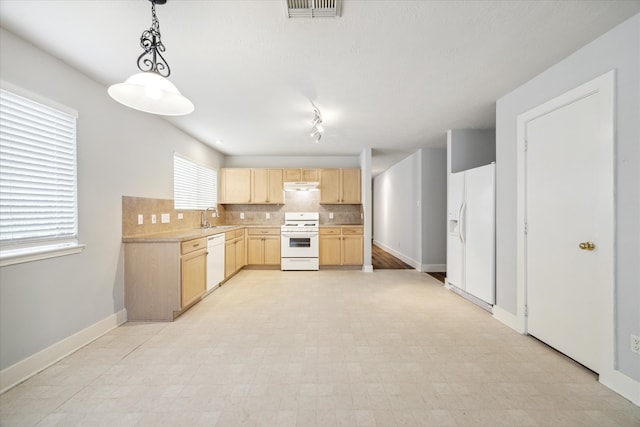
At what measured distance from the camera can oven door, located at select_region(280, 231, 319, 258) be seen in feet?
17.5

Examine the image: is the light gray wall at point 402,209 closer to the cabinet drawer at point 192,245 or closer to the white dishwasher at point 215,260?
the white dishwasher at point 215,260

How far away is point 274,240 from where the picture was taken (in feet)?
17.9

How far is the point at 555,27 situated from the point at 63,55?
3833 mm

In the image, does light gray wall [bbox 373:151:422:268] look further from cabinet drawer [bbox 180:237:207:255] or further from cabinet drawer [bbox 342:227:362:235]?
cabinet drawer [bbox 180:237:207:255]

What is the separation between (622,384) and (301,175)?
16.7ft

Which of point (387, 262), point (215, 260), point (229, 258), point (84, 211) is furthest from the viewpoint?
point (387, 262)

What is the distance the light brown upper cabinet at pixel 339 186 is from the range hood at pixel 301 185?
0.19m

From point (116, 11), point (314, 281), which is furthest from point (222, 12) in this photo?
point (314, 281)

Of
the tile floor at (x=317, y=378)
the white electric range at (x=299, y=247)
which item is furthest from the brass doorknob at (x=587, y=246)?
the white electric range at (x=299, y=247)

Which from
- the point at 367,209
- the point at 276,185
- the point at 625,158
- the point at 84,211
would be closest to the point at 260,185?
the point at 276,185

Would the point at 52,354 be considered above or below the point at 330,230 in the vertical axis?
below

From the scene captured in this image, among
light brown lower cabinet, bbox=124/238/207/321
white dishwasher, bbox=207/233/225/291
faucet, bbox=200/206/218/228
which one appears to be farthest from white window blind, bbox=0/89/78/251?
faucet, bbox=200/206/218/228

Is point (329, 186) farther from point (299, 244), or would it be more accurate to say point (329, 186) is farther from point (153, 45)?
point (153, 45)

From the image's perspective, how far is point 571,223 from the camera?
2146mm
